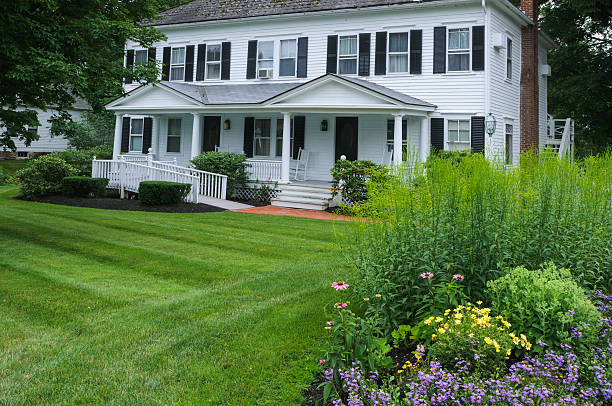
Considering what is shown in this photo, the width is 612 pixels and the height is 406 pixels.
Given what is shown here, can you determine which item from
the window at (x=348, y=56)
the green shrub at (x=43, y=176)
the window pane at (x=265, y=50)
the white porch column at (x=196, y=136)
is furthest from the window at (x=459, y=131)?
the green shrub at (x=43, y=176)

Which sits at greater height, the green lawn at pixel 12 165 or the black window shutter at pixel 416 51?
the black window shutter at pixel 416 51

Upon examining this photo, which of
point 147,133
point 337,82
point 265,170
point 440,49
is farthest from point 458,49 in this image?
point 147,133

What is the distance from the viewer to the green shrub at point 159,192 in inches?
611

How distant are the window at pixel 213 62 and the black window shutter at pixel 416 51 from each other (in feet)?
27.9

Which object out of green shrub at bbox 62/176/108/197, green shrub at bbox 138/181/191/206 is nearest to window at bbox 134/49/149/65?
green shrub at bbox 62/176/108/197

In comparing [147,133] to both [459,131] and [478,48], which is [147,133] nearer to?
[459,131]

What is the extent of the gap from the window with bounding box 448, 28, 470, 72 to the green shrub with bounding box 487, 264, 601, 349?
14752 mm

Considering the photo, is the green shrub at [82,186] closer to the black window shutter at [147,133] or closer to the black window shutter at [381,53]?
the black window shutter at [147,133]

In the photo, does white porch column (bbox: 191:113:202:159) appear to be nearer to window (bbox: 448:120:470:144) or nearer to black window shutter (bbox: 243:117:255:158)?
black window shutter (bbox: 243:117:255:158)

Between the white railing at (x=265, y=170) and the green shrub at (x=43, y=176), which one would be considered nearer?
the green shrub at (x=43, y=176)

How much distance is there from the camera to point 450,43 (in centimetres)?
1752

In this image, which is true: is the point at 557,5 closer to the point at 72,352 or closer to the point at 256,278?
the point at 256,278

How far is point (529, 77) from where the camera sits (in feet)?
66.0

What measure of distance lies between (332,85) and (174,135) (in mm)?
8770
